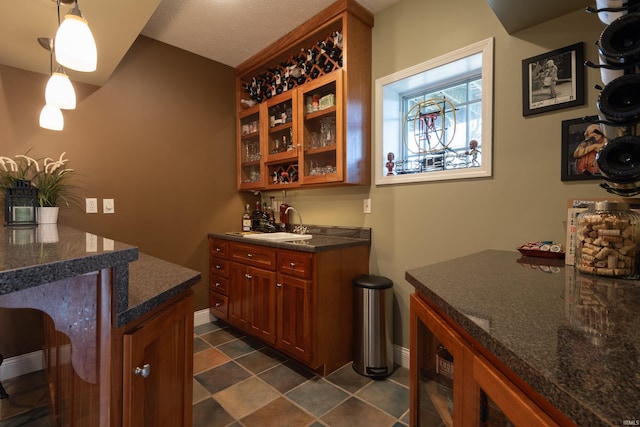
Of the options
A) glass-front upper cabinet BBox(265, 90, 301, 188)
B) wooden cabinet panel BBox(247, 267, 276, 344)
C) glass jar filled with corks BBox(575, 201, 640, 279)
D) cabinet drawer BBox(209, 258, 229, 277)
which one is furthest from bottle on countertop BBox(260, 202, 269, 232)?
glass jar filled with corks BBox(575, 201, 640, 279)

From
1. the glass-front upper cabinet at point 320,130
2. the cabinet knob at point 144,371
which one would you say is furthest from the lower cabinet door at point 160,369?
the glass-front upper cabinet at point 320,130

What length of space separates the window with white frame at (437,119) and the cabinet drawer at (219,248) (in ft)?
4.93

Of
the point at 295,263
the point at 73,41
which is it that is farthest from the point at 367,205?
the point at 73,41

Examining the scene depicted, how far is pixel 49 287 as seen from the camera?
0.69 m

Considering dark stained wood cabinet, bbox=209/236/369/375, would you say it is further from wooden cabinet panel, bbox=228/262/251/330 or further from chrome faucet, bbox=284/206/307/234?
chrome faucet, bbox=284/206/307/234

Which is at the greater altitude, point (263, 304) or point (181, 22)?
point (181, 22)

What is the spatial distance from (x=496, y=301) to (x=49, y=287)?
1.09 meters

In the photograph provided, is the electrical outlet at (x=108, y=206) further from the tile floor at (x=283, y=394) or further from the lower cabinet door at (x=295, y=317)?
the lower cabinet door at (x=295, y=317)

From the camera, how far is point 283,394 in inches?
72.2

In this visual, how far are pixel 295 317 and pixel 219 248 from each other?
1.15 m

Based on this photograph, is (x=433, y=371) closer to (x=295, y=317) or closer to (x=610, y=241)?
(x=610, y=241)

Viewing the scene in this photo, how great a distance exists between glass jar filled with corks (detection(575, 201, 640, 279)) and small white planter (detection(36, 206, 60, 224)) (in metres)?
2.95

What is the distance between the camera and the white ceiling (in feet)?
4.96

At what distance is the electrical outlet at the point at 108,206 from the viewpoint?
2436 millimetres
